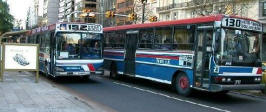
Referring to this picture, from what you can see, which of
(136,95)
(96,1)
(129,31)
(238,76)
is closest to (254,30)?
(238,76)

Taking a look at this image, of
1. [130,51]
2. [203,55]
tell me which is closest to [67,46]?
[130,51]

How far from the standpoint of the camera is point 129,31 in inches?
846

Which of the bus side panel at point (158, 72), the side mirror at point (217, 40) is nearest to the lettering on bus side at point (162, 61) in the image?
the bus side panel at point (158, 72)

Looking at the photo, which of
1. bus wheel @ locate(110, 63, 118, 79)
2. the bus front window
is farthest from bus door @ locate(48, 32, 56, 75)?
bus wheel @ locate(110, 63, 118, 79)

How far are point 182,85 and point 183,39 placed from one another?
5.68 feet

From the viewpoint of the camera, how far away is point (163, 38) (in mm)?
17828

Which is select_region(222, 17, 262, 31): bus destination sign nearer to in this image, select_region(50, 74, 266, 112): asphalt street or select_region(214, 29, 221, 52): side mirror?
select_region(214, 29, 221, 52): side mirror

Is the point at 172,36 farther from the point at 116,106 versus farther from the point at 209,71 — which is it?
the point at 116,106

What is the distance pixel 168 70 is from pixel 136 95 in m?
1.97

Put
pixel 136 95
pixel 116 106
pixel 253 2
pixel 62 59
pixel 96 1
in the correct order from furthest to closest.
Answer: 1. pixel 96 1
2. pixel 253 2
3. pixel 62 59
4. pixel 136 95
5. pixel 116 106

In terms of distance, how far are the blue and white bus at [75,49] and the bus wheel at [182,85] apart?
5027mm

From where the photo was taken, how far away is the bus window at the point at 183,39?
15.8 meters

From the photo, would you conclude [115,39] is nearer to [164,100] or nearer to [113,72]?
[113,72]

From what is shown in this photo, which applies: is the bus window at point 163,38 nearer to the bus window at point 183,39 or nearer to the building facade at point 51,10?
the bus window at point 183,39
